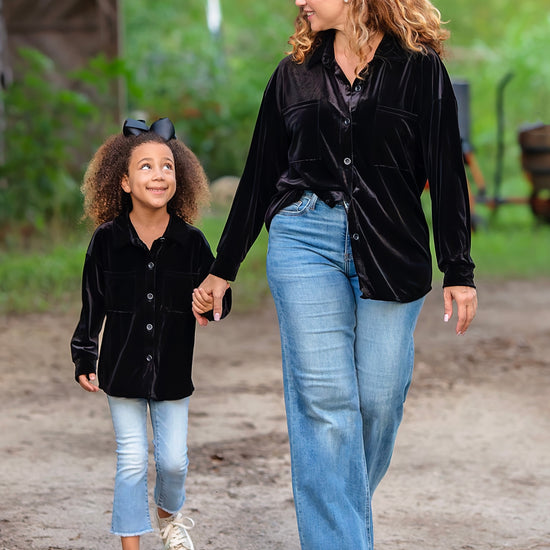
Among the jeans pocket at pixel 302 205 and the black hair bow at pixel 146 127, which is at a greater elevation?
the black hair bow at pixel 146 127

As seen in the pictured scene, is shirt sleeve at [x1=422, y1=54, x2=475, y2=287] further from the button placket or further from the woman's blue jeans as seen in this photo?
the button placket

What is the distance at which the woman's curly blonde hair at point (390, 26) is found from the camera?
130 inches

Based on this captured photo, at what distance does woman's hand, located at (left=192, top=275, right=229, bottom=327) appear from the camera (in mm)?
3484

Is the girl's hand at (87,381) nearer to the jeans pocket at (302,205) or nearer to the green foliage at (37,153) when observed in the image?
the jeans pocket at (302,205)

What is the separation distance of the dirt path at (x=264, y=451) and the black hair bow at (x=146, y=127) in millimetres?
1490

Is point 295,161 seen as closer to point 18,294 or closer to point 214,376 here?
point 214,376

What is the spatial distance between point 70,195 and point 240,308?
3521 millimetres

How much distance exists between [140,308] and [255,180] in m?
0.55

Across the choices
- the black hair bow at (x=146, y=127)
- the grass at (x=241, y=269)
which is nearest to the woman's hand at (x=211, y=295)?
the black hair bow at (x=146, y=127)

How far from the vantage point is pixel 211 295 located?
3504 mm

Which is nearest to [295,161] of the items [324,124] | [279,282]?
[324,124]

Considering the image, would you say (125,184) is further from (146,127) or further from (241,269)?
(241,269)

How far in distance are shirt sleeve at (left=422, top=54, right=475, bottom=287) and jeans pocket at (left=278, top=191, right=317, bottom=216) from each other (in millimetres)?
350

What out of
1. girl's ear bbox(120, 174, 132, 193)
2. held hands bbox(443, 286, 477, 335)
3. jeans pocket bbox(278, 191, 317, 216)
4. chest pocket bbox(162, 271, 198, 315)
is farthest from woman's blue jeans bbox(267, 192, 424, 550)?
girl's ear bbox(120, 174, 132, 193)
